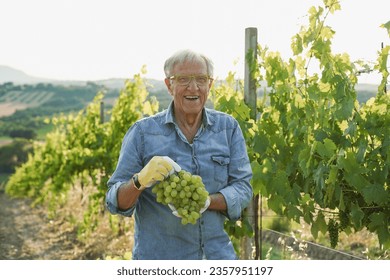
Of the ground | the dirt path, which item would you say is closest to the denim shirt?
the ground

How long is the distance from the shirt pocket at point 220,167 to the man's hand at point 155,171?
0.73 ft

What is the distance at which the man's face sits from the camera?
2.17 metres

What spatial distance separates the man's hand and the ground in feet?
11.6

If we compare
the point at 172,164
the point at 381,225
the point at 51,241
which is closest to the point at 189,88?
the point at 172,164

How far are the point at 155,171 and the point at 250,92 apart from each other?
6.84ft

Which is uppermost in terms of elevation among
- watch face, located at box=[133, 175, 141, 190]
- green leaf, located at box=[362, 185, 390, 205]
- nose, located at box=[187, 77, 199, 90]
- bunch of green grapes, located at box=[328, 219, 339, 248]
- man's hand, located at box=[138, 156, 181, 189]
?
nose, located at box=[187, 77, 199, 90]

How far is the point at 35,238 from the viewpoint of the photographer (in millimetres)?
9375

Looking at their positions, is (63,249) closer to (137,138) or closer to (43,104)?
(137,138)

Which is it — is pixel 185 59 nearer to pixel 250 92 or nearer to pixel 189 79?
pixel 189 79

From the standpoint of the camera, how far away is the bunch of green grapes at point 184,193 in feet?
6.87

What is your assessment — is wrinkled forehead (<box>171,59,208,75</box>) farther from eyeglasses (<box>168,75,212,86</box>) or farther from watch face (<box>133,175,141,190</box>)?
watch face (<box>133,175,141,190</box>)

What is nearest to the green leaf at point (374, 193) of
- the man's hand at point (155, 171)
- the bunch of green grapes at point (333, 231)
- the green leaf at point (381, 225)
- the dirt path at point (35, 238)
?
the green leaf at point (381, 225)
